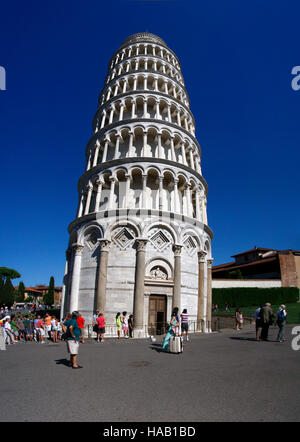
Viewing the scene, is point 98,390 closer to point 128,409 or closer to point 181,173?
point 128,409

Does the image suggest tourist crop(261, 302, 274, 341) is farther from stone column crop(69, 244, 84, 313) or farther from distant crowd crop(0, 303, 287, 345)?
stone column crop(69, 244, 84, 313)

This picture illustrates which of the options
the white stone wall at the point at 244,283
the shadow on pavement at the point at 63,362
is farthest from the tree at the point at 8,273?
the shadow on pavement at the point at 63,362

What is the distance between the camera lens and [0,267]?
101125 millimetres

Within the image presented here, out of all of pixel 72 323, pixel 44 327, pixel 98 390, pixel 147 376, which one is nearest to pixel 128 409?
pixel 98 390

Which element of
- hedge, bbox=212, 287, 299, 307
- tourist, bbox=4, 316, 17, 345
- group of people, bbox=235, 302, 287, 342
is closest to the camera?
group of people, bbox=235, 302, 287, 342

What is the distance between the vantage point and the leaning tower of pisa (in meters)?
20.9

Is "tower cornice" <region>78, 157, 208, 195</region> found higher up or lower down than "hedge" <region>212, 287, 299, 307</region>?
higher up

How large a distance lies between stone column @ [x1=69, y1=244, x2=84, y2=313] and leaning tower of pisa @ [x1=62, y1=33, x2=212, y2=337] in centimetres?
8

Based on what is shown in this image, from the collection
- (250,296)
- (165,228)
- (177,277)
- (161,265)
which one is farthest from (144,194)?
(250,296)

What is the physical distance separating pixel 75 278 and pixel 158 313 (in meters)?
7.64

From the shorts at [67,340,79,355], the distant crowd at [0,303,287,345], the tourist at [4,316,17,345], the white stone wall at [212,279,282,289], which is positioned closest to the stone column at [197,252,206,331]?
the distant crowd at [0,303,287,345]

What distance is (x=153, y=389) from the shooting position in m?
6.05

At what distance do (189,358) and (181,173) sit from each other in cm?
1833
